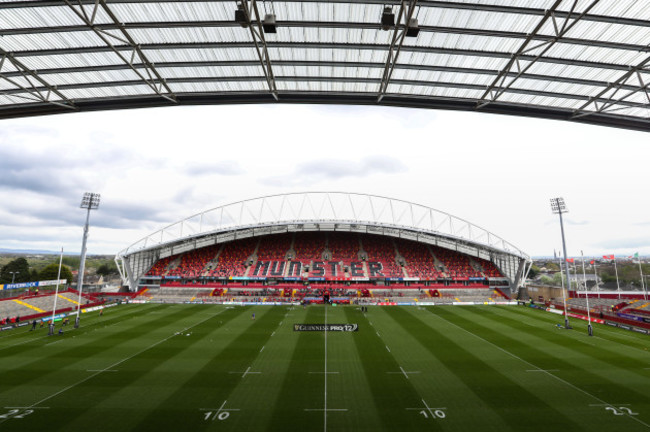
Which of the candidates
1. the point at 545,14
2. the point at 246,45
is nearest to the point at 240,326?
the point at 246,45

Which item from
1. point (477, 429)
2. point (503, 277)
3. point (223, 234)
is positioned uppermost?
point (223, 234)

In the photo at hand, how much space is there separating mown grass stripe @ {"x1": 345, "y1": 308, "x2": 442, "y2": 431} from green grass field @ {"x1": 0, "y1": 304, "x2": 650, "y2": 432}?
85mm

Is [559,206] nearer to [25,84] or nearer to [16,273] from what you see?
[25,84]

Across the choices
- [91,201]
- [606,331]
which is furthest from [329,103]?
[91,201]

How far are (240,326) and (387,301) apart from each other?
2806cm

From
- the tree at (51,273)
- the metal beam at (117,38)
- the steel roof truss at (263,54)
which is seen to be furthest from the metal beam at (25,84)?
the tree at (51,273)

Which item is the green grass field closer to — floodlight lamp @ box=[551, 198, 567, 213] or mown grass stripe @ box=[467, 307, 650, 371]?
mown grass stripe @ box=[467, 307, 650, 371]

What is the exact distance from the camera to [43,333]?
29.0 m

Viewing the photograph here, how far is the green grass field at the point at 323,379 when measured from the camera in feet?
42.7

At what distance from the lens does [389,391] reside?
15758 millimetres

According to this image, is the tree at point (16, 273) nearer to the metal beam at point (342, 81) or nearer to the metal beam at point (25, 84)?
the metal beam at point (25, 84)

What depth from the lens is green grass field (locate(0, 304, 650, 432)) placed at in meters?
13.0

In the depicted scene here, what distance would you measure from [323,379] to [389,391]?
378cm

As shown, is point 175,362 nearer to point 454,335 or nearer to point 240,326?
point 240,326
